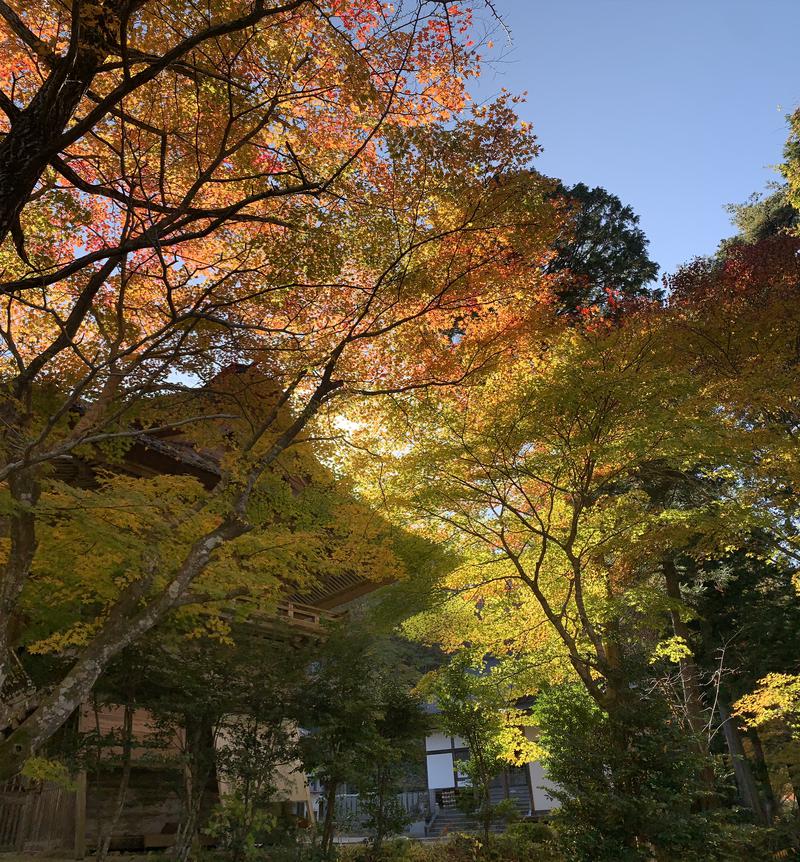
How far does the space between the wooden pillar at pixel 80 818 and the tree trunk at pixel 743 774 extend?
1608 centimetres

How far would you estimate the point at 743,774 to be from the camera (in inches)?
713

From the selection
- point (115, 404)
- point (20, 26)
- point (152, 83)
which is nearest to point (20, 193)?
point (20, 26)

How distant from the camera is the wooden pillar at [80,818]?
367 inches

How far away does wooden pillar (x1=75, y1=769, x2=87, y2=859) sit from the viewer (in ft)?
30.6

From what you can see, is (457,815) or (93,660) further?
(457,815)

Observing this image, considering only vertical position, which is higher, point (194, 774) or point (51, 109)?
point (51, 109)

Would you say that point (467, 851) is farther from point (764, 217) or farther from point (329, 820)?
point (764, 217)

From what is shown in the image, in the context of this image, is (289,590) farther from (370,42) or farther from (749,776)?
(749,776)

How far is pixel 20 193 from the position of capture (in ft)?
15.3

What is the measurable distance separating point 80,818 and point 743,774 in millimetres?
17676

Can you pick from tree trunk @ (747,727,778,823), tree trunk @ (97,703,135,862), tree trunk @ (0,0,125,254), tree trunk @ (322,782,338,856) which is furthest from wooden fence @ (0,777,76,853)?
tree trunk @ (747,727,778,823)

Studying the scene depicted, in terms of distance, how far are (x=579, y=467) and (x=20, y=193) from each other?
8.94 meters

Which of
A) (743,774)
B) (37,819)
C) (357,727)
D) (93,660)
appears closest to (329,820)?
(357,727)

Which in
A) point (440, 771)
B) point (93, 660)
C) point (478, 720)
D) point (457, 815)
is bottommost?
point (457, 815)
